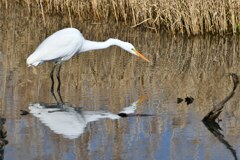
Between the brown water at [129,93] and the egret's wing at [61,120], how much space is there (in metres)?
0.06

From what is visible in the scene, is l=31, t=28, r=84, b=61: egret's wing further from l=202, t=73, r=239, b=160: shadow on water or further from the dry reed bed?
the dry reed bed

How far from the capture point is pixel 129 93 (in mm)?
8938

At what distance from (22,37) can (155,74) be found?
3.51 metres

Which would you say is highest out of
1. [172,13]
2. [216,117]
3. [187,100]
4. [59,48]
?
[172,13]

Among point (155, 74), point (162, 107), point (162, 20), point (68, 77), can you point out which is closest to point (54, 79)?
point (68, 77)

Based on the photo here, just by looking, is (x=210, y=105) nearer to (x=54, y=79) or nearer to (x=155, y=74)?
(x=155, y=74)

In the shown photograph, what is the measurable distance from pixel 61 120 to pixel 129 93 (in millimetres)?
1466

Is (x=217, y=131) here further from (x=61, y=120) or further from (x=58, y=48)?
(x=58, y=48)

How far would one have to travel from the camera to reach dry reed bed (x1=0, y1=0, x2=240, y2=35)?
12664 mm

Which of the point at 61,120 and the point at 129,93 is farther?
the point at 129,93

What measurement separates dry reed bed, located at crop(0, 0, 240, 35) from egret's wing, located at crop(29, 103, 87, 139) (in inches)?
198

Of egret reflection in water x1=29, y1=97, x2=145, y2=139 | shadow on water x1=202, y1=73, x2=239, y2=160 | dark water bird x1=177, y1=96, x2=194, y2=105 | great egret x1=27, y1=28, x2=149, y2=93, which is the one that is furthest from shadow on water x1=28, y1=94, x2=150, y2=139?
great egret x1=27, y1=28, x2=149, y2=93

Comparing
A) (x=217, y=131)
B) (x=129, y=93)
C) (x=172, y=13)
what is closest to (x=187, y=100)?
(x=129, y=93)

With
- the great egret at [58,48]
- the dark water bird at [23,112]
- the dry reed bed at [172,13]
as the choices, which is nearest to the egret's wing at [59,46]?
the great egret at [58,48]
